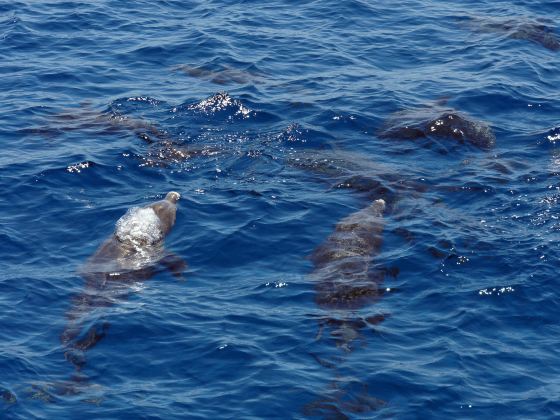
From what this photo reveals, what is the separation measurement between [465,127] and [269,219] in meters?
6.23

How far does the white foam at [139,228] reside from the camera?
1984 centimetres

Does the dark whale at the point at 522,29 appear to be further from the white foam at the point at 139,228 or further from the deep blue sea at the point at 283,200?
the white foam at the point at 139,228

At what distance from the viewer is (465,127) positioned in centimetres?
2459

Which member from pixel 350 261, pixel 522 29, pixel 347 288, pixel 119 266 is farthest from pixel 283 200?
pixel 522 29

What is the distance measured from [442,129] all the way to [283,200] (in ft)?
16.4

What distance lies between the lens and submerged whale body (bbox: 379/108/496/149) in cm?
2430

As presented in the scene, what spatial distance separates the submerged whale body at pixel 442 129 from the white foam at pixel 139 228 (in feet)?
22.0

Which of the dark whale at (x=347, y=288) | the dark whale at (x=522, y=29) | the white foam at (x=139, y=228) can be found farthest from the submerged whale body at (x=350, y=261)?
the dark whale at (x=522, y=29)

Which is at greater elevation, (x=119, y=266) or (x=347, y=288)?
(x=347, y=288)

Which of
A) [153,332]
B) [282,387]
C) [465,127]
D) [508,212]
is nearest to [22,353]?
[153,332]

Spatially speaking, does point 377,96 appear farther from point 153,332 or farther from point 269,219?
point 153,332

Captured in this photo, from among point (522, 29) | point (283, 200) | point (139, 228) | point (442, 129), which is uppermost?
point (522, 29)

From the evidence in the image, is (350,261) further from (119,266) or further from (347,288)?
(119,266)

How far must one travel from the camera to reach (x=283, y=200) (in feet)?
71.3
